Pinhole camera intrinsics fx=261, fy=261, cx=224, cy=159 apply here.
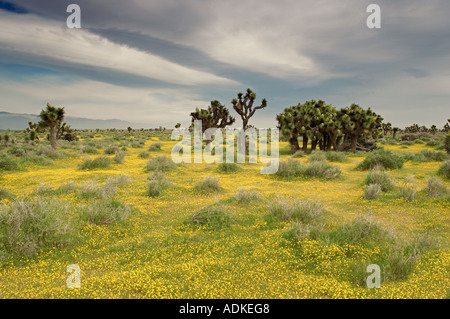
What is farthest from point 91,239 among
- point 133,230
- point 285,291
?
point 285,291

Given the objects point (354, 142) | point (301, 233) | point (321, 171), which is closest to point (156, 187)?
point (301, 233)

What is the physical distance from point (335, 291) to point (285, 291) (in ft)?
2.92

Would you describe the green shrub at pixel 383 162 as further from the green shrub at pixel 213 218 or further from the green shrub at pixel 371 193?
the green shrub at pixel 213 218

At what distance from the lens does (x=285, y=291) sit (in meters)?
4.84

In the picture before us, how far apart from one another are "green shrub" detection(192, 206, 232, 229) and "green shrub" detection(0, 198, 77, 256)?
3.43 metres

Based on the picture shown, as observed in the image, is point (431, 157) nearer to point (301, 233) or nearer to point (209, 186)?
point (209, 186)

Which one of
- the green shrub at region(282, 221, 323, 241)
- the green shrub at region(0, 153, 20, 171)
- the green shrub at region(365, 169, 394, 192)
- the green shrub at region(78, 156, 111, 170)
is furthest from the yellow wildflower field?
the green shrub at region(0, 153, 20, 171)

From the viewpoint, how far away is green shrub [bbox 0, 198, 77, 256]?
6.02 m

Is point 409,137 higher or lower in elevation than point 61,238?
higher

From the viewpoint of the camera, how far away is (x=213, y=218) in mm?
8125

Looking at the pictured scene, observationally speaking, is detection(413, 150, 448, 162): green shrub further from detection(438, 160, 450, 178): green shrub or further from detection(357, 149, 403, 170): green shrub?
detection(438, 160, 450, 178): green shrub

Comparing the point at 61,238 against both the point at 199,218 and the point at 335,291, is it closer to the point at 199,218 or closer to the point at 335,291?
the point at 199,218

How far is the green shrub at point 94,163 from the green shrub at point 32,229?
1288cm

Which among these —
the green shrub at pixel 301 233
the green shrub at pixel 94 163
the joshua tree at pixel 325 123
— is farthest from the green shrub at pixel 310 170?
the green shrub at pixel 94 163
